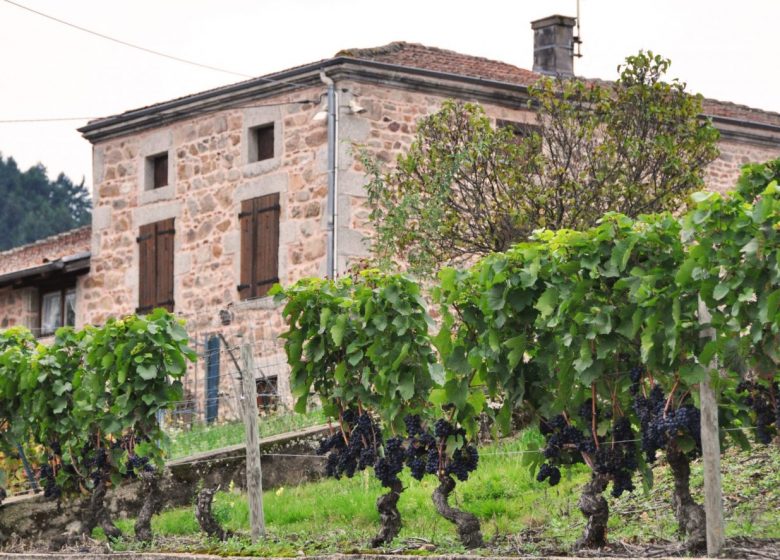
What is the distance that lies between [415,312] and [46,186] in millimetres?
45739

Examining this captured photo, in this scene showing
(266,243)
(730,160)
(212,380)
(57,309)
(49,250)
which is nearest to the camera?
(212,380)

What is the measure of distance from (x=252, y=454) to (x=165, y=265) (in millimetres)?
11867

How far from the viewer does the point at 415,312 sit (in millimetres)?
10891

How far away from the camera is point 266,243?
21.9m

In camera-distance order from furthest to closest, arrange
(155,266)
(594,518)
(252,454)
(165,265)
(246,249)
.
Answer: (155,266)
(165,265)
(246,249)
(252,454)
(594,518)

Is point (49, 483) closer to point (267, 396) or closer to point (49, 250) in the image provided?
point (267, 396)

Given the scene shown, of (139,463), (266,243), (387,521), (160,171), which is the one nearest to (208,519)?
(139,463)

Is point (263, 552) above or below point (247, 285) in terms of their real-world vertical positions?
below

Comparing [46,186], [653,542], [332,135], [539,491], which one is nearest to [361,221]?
[332,135]

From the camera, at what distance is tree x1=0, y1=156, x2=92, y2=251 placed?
51.7 metres

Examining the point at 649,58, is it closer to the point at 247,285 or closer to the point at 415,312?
the point at 247,285

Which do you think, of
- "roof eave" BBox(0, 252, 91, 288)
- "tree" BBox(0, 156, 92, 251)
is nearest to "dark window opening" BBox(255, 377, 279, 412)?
"roof eave" BBox(0, 252, 91, 288)

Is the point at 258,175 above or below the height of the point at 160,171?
below

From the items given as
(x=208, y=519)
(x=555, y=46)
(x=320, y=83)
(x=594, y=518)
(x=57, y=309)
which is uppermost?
(x=555, y=46)
